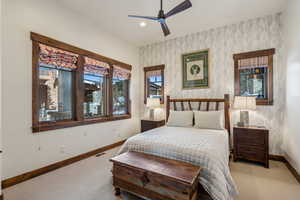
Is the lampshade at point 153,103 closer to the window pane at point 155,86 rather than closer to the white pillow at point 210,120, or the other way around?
the window pane at point 155,86

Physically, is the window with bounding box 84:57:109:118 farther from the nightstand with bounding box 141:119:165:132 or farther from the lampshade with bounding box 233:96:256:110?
the lampshade with bounding box 233:96:256:110

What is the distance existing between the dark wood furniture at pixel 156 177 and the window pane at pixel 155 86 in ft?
8.98

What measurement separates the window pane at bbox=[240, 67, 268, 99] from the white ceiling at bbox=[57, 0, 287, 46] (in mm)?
1188

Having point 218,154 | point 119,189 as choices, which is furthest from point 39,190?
point 218,154

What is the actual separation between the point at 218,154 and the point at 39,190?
2516 millimetres

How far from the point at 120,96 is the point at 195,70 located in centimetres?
233

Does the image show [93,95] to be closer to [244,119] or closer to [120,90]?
[120,90]

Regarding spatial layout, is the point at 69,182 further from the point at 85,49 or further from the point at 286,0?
the point at 286,0

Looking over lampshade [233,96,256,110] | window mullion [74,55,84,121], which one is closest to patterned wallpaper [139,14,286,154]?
lampshade [233,96,256,110]

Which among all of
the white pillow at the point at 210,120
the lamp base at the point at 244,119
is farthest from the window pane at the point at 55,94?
the lamp base at the point at 244,119

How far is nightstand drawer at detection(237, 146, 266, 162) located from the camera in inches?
106

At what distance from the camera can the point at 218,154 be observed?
1.79 meters

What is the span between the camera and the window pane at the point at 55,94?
2.62 m

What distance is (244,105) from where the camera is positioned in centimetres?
291
